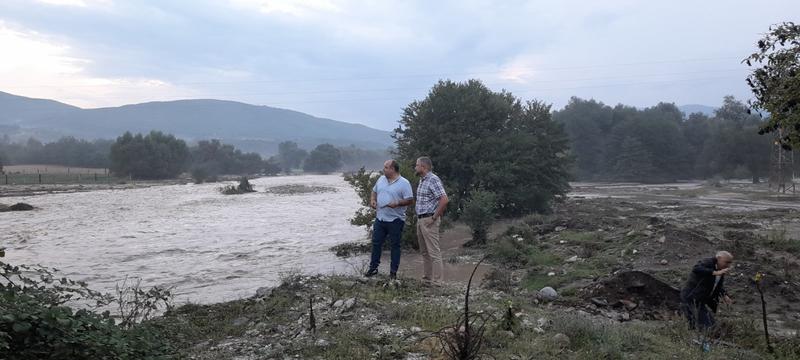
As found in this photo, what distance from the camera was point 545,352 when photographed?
16.9ft

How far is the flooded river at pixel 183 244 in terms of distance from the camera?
1255 centimetres

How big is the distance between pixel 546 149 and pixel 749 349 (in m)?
23.0

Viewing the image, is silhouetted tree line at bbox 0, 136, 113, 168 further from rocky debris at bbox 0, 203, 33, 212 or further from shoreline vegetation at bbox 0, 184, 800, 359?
shoreline vegetation at bbox 0, 184, 800, 359

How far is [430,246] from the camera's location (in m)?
8.08

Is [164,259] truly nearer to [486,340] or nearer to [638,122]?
[486,340]

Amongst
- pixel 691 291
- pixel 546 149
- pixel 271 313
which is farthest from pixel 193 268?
pixel 546 149

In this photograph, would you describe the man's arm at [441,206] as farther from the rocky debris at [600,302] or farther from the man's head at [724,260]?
the man's head at [724,260]

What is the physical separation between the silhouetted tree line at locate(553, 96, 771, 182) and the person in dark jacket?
187 ft

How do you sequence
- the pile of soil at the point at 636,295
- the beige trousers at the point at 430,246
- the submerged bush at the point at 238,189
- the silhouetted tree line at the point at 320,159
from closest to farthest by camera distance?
the beige trousers at the point at 430,246
the pile of soil at the point at 636,295
the submerged bush at the point at 238,189
the silhouetted tree line at the point at 320,159

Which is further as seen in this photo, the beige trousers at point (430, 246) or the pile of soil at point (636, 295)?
the pile of soil at point (636, 295)

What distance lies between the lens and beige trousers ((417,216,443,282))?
7957 millimetres

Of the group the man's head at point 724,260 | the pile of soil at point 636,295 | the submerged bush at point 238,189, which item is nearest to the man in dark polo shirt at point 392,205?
the pile of soil at point 636,295

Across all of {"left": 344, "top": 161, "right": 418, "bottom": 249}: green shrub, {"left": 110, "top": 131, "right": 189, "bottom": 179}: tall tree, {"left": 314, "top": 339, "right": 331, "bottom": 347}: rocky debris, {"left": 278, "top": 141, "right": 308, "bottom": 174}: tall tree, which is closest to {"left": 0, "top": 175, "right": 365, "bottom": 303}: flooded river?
{"left": 344, "top": 161, "right": 418, "bottom": 249}: green shrub

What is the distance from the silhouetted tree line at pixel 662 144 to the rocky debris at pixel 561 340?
58882mm
